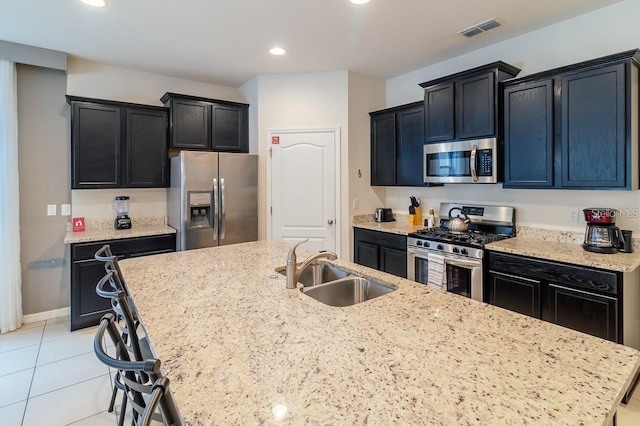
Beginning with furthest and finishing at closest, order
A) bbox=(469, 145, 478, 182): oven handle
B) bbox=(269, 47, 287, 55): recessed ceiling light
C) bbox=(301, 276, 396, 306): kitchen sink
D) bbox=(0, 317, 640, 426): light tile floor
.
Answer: bbox=(269, 47, 287, 55): recessed ceiling light, bbox=(469, 145, 478, 182): oven handle, bbox=(0, 317, 640, 426): light tile floor, bbox=(301, 276, 396, 306): kitchen sink

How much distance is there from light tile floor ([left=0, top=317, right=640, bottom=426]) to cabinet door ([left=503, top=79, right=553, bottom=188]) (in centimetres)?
175

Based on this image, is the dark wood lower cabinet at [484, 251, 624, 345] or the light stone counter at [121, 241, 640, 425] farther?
the dark wood lower cabinet at [484, 251, 624, 345]

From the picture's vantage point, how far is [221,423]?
807mm

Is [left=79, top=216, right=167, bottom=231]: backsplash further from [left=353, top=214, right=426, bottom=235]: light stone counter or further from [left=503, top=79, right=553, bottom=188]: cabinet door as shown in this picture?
[left=503, top=79, right=553, bottom=188]: cabinet door

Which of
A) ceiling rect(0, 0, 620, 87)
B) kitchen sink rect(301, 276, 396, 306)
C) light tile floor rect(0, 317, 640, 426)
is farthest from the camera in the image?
ceiling rect(0, 0, 620, 87)

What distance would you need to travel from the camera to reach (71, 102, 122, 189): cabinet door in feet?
11.9

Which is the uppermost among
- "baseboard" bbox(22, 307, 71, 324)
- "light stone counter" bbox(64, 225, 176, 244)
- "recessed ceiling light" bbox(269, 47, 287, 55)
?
"recessed ceiling light" bbox(269, 47, 287, 55)

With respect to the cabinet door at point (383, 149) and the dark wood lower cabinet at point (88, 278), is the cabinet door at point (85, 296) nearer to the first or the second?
the dark wood lower cabinet at point (88, 278)

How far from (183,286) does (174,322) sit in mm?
496

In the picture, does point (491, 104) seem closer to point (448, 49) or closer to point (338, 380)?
point (448, 49)

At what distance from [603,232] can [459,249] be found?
41.4 inches

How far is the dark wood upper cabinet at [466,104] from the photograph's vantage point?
315cm

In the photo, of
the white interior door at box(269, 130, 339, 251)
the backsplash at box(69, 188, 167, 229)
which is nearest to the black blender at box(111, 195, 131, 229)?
the backsplash at box(69, 188, 167, 229)

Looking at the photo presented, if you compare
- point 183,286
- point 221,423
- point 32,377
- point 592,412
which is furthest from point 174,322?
point 32,377
